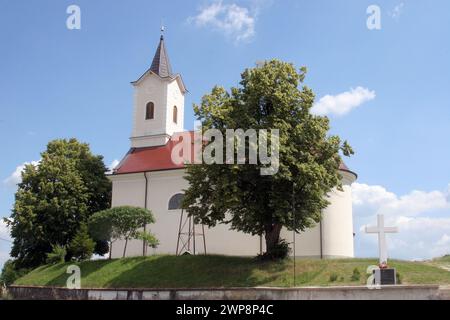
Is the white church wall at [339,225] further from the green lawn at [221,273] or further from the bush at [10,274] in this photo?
the bush at [10,274]

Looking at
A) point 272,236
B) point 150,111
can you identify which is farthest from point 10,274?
point 272,236

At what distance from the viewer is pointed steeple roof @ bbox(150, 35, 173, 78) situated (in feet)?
152

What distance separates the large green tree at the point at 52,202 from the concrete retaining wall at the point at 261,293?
8960 mm

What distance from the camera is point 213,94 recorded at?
97.1 feet

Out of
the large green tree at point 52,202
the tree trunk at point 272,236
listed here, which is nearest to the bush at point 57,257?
the large green tree at point 52,202

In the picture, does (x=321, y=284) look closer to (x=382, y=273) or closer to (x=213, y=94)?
(x=382, y=273)

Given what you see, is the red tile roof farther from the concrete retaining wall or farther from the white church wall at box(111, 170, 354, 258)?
the concrete retaining wall

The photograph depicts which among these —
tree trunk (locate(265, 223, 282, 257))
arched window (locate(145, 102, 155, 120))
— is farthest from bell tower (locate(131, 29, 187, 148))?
tree trunk (locate(265, 223, 282, 257))

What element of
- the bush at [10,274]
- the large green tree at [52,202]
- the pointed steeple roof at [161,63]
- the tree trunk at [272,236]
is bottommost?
the bush at [10,274]

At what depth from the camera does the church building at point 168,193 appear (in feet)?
117

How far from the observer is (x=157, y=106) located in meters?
45.2

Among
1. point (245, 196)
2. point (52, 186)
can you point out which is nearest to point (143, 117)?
point (52, 186)

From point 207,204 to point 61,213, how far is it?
16.0 metres
